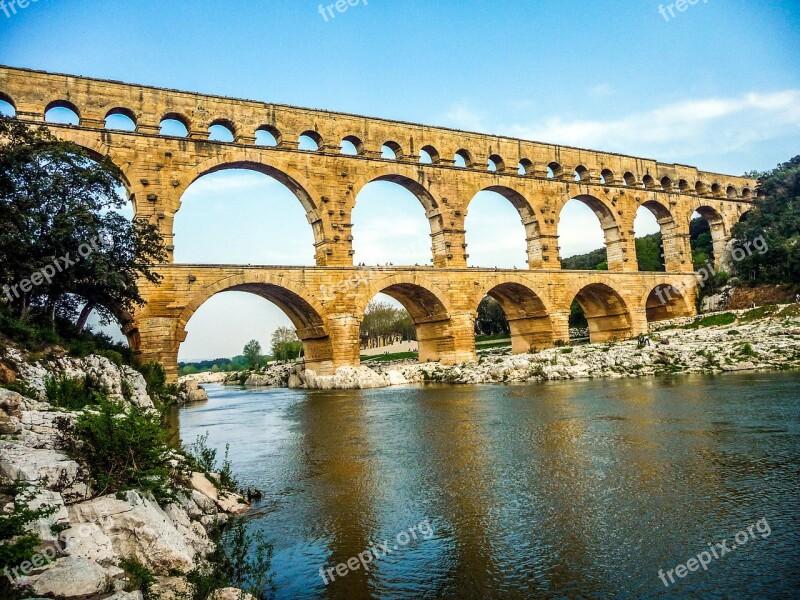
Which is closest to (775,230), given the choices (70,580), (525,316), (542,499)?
(525,316)

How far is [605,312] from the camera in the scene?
35.7 metres

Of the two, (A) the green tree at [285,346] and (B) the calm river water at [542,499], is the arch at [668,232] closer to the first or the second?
(B) the calm river water at [542,499]

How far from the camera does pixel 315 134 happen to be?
27.7m

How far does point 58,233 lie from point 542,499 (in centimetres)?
1020

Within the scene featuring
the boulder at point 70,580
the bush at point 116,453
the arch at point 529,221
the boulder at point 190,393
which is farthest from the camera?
the arch at point 529,221

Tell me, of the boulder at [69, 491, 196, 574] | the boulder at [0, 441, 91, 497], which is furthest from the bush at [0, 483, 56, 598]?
the boulder at [69, 491, 196, 574]

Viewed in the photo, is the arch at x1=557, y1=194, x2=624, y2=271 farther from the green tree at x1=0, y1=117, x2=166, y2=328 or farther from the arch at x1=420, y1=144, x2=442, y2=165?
the green tree at x1=0, y1=117, x2=166, y2=328

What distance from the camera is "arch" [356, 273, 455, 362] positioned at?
27.5 m

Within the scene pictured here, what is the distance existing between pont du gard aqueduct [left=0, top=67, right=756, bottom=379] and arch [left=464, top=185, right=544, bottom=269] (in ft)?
0.27

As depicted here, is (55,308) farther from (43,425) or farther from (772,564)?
(772,564)

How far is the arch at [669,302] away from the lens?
37562mm

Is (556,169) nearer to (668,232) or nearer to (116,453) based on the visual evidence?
(668,232)

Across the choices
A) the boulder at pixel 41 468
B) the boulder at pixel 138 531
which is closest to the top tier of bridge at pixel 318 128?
the boulder at pixel 41 468

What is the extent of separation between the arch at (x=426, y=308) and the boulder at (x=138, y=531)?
2164 centimetres
